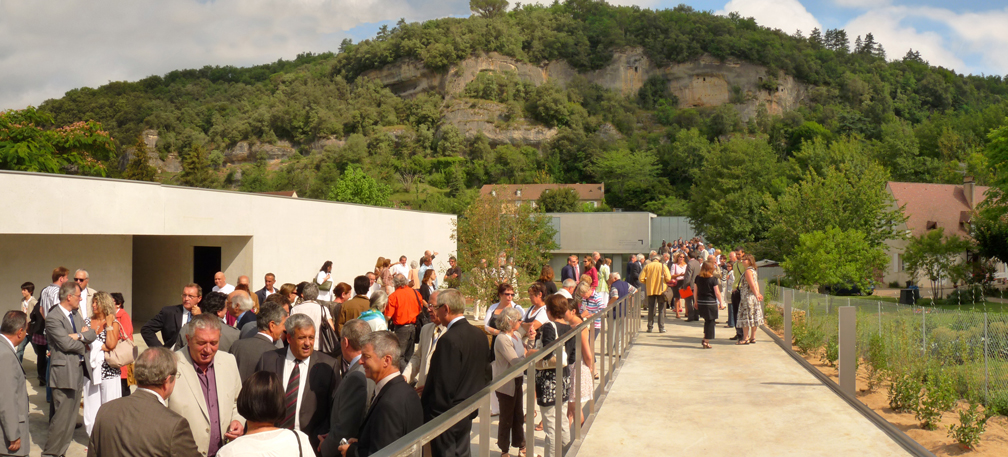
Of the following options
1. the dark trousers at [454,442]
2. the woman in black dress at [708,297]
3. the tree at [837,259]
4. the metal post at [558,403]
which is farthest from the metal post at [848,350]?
the tree at [837,259]

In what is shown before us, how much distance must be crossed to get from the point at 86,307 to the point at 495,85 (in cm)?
11200

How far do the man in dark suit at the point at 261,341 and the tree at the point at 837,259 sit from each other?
68.6ft

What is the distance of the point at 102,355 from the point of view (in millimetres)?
6133

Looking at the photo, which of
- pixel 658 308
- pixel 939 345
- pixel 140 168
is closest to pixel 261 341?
pixel 939 345

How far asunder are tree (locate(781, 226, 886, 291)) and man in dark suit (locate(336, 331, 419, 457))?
21330mm

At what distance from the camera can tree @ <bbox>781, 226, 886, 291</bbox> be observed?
2145 cm

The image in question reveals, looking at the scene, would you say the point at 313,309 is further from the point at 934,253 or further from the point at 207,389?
the point at 934,253

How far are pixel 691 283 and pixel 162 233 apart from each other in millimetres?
12104

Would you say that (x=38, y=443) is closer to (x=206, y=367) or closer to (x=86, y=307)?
(x=86, y=307)

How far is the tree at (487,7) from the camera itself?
146 metres

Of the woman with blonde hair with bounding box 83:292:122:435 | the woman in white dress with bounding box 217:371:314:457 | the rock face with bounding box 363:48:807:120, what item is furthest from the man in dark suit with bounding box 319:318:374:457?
the rock face with bounding box 363:48:807:120

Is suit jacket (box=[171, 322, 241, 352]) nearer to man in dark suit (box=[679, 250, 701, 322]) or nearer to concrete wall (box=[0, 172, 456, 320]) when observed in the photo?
concrete wall (box=[0, 172, 456, 320])

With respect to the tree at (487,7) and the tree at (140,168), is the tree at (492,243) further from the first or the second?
the tree at (487,7)

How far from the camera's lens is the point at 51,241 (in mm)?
13375
